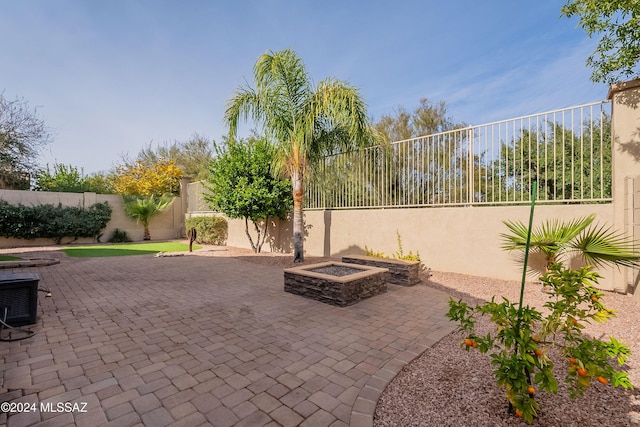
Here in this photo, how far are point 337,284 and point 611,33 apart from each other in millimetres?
6335

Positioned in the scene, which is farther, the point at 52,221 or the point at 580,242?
the point at 52,221

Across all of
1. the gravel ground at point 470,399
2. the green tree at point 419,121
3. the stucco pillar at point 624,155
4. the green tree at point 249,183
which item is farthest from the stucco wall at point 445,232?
the green tree at point 419,121

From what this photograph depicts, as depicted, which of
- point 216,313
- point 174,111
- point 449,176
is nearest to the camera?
point 216,313

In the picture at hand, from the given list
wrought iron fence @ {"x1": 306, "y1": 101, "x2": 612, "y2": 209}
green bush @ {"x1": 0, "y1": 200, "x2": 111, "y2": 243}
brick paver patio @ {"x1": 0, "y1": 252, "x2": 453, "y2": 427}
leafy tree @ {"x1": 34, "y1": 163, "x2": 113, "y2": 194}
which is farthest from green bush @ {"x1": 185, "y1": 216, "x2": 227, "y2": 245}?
brick paver patio @ {"x1": 0, "y1": 252, "x2": 453, "y2": 427}

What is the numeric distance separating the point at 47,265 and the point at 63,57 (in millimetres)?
6457

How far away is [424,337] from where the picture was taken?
3486 millimetres

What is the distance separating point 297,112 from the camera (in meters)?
8.27

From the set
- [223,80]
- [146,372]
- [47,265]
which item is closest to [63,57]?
[223,80]

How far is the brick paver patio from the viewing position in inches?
84.6

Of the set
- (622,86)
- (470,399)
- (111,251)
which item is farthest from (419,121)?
(470,399)

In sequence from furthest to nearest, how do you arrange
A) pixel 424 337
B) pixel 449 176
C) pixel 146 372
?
pixel 449 176 < pixel 424 337 < pixel 146 372

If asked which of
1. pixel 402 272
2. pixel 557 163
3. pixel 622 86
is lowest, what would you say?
pixel 402 272

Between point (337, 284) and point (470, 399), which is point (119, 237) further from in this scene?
Answer: point (470, 399)

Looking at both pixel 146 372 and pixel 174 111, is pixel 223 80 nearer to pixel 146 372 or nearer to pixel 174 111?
pixel 174 111
